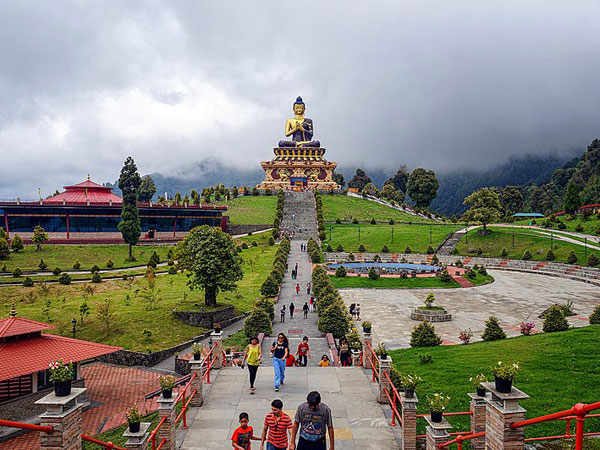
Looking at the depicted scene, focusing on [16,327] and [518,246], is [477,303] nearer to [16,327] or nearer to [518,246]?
[518,246]

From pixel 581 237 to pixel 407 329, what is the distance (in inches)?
1589

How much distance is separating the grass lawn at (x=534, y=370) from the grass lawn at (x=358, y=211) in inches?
2344

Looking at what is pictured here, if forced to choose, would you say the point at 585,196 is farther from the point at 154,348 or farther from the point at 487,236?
the point at 154,348

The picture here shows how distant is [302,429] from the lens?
7.68 metres

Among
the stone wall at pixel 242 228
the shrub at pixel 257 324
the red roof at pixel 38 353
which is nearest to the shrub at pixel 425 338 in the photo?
the shrub at pixel 257 324

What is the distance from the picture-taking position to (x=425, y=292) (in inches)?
1561

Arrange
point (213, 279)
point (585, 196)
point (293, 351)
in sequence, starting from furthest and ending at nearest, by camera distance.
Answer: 1. point (585, 196)
2. point (213, 279)
3. point (293, 351)

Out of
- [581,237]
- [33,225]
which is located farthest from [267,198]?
[581,237]

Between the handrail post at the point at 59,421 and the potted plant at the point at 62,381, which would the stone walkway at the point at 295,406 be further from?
the potted plant at the point at 62,381

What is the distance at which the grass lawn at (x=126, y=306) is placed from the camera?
89.1ft

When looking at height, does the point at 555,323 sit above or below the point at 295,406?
below

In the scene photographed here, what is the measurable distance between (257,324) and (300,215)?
5530 cm

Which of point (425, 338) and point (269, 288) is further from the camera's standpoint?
point (269, 288)

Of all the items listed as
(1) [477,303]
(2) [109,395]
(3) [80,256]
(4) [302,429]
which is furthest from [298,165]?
(4) [302,429]
